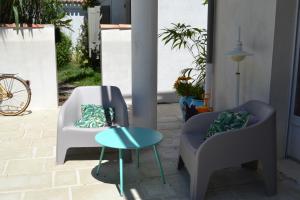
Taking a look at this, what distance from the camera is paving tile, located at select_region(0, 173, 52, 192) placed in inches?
138

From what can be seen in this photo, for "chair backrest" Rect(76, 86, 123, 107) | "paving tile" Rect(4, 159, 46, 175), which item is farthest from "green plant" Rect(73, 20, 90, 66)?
"paving tile" Rect(4, 159, 46, 175)

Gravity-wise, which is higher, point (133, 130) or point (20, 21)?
point (20, 21)

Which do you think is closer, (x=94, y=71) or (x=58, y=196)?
(x=58, y=196)

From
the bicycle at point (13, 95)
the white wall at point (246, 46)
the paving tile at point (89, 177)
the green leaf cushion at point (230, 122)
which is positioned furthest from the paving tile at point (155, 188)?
the bicycle at point (13, 95)

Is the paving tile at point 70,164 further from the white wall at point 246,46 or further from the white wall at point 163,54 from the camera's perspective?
the white wall at point 163,54

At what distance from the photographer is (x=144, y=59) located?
4398mm

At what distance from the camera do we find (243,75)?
4.68 m

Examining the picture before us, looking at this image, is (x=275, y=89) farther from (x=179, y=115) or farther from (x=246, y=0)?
(x=179, y=115)

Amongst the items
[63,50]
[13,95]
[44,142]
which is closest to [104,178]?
[44,142]

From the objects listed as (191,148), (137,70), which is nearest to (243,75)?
(137,70)

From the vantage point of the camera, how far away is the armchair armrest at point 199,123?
150 inches

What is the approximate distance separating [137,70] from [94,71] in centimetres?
676

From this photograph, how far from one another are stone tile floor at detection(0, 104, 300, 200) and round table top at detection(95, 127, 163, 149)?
1.61 ft

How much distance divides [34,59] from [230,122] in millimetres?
4540
